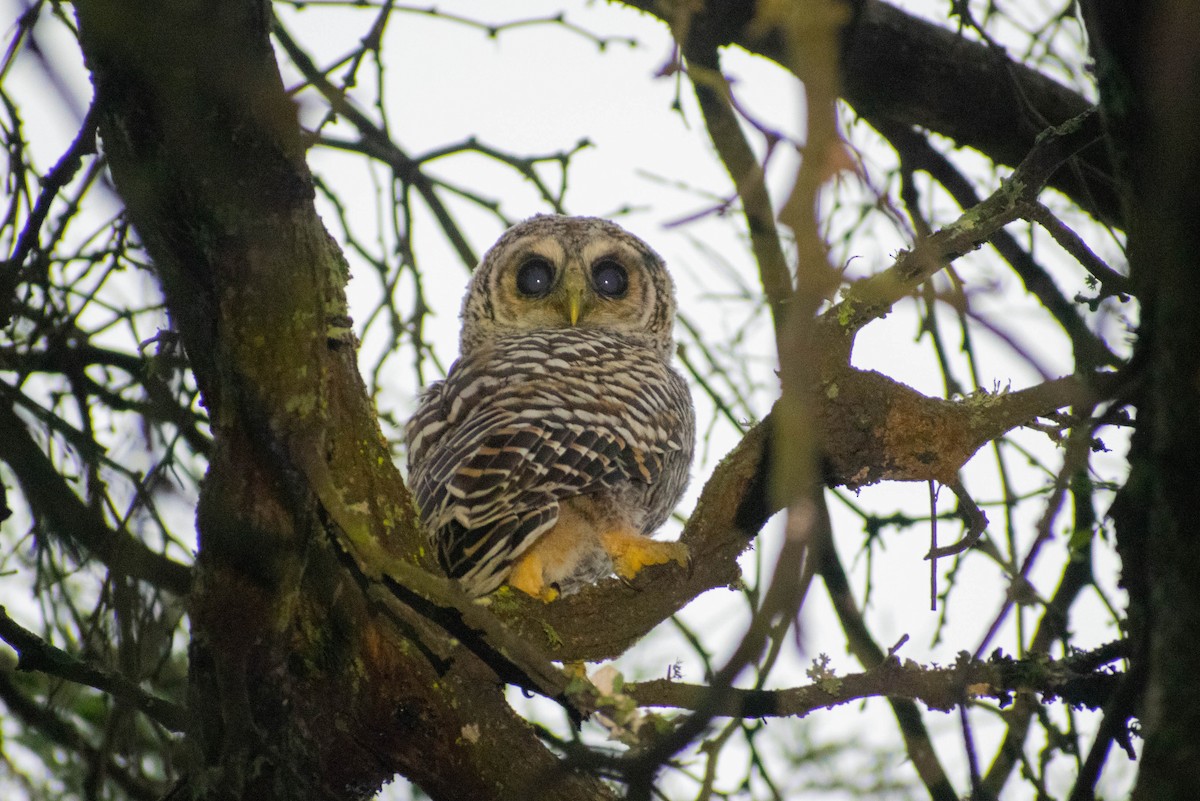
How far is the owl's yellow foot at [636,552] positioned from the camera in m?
2.78

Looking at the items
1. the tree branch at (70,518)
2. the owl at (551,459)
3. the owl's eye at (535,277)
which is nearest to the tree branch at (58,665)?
the tree branch at (70,518)

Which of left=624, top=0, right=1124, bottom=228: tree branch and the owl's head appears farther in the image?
the owl's head

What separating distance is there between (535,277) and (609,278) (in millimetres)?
331

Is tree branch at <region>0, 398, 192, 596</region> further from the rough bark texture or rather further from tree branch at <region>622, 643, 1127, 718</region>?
the rough bark texture

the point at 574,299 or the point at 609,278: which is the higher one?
the point at 609,278

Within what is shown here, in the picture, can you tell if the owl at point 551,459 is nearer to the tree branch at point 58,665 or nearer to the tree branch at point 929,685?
the tree branch at point 929,685

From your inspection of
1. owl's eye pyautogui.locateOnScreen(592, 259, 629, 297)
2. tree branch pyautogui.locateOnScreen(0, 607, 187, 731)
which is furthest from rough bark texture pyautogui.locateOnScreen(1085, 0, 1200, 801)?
owl's eye pyautogui.locateOnScreen(592, 259, 629, 297)

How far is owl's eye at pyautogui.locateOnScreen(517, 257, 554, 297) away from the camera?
5.12m

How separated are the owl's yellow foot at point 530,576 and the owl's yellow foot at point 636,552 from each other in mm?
200

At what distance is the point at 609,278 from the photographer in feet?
17.0

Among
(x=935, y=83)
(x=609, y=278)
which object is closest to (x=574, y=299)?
(x=609, y=278)

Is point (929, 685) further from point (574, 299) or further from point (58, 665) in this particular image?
point (574, 299)

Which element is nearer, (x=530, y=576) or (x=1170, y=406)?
(x=1170, y=406)

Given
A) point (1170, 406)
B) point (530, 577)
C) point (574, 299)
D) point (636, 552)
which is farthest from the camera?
point (574, 299)
